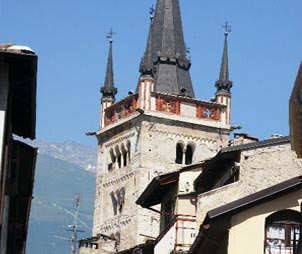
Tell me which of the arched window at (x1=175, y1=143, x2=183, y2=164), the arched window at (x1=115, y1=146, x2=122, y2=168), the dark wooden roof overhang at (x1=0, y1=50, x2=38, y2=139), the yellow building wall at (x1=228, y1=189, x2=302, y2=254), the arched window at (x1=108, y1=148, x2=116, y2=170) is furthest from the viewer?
the arched window at (x1=108, y1=148, x2=116, y2=170)

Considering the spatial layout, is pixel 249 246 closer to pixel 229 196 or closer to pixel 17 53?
pixel 229 196

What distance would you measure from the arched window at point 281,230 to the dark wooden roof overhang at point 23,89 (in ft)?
22.7

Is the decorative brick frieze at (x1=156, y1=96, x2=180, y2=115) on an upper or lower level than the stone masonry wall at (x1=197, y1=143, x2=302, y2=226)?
upper

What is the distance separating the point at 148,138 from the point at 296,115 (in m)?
74.2

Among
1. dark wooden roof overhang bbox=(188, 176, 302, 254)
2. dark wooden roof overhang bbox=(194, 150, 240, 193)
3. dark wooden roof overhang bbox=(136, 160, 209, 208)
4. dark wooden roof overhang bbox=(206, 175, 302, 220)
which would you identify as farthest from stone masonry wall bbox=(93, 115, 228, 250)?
dark wooden roof overhang bbox=(206, 175, 302, 220)

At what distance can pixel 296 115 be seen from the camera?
2288cm

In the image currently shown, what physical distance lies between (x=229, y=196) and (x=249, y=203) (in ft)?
20.8

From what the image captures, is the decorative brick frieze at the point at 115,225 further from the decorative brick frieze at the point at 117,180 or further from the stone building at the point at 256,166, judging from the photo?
the stone building at the point at 256,166

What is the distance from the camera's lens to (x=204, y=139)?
9869 centimetres

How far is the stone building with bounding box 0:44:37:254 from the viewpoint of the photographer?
19797 millimetres

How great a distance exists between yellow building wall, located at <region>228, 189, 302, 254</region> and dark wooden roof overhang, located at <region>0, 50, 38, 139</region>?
6755mm

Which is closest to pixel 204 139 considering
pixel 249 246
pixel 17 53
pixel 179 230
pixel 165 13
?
pixel 165 13

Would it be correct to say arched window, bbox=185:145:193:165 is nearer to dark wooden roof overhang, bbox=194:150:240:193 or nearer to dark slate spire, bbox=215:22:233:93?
dark slate spire, bbox=215:22:233:93

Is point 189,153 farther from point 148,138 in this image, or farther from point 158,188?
point 158,188
